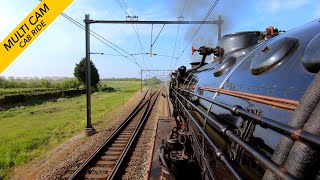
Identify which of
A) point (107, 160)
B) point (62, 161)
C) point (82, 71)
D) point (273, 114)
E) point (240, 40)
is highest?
point (82, 71)

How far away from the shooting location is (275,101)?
2.21m

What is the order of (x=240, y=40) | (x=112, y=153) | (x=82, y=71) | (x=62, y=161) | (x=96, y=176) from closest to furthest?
(x=240, y=40), (x=96, y=176), (x=62, y=161), (x=112, y=153), (x=82, y=71)

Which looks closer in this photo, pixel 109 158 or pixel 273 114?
pixel 273 114

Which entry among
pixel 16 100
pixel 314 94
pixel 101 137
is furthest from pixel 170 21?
pixel 16 100

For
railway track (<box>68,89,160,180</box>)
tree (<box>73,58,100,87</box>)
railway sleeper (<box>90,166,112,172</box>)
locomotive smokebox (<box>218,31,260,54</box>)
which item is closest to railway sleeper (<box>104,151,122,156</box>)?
railway track (<box>68,89,160,180</box>)

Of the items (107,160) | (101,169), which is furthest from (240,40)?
(107,160)

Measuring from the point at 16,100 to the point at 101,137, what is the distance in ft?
116

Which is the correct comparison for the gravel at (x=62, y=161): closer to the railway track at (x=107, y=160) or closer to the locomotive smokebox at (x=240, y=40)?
the railway track at (x=107, y=160)

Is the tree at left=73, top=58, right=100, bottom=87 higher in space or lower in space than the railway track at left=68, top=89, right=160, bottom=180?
higher

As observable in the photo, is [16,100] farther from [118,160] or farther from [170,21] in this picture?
[118,160]

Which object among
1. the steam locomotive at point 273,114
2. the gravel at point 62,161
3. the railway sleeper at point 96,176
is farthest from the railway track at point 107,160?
the steam locomotive at point 273,114

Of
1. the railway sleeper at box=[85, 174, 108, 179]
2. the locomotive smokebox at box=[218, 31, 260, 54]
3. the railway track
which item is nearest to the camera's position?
the locomotive smokebox at box=[218, 31, 260, 54]

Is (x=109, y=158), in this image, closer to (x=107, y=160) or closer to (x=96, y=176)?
(x=107, y=160)

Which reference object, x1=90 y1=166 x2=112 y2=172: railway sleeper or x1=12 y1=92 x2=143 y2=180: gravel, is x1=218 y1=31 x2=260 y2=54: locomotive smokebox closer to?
x1=90 y1=166 x2=112 y2=172: railway sleeper
